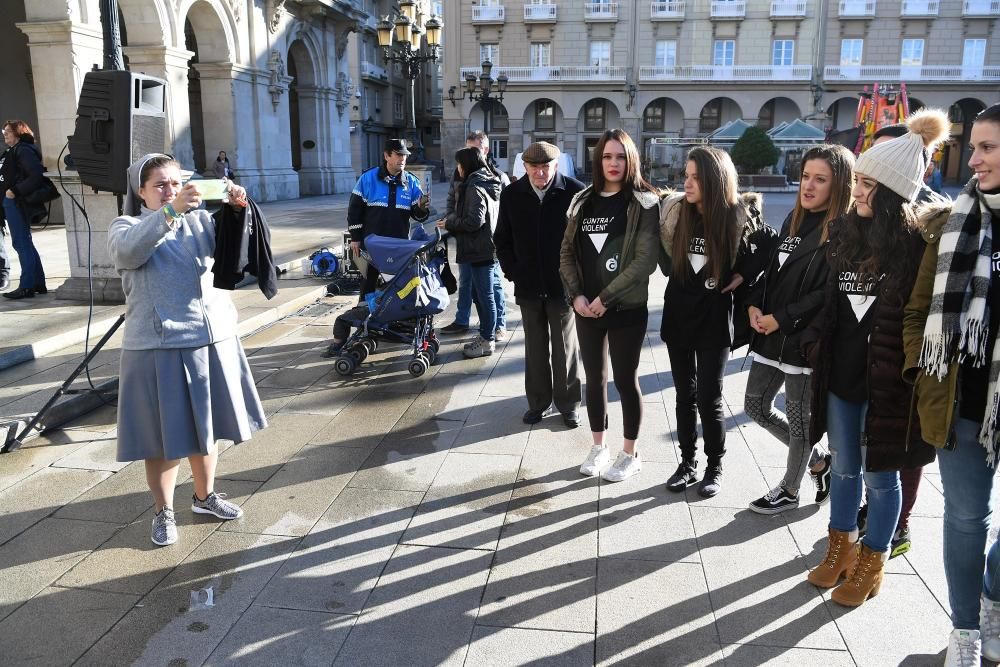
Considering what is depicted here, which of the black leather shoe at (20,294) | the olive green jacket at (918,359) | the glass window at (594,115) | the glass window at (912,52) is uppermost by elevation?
the glass window at (912,52)

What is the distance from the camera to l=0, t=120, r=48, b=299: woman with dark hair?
335 inches

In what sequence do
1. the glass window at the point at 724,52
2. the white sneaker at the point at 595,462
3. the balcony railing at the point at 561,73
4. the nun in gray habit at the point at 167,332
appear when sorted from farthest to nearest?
1. the balcony railing at the point at 561,73
2. the glass window at the point at 724,52
3. the white sneaker at the point at 595,462
4. the nun in gray habit at the point at 167,332

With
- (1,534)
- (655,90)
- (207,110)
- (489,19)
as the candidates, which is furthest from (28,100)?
(655,90)

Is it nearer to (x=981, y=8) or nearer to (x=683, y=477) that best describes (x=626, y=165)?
(x=683, y=477)

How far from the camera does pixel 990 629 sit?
2.68 meters

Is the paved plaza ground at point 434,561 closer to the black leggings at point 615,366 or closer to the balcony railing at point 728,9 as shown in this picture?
the black leggings at point 615,366

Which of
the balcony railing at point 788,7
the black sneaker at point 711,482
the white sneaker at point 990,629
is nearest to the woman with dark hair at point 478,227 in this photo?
the black sneaker at point 711,482

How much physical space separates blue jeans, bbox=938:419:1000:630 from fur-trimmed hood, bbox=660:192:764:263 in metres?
1.54

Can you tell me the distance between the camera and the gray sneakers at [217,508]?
385 centimetres

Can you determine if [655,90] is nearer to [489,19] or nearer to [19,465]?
[489,19]

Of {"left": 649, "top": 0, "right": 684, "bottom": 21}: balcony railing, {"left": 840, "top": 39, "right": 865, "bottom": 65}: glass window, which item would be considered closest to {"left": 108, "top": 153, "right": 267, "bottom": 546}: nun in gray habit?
{"left": 649, "top": 0, "right": 684, "bottom": 21}: balcony railing

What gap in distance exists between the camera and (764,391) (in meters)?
3.74

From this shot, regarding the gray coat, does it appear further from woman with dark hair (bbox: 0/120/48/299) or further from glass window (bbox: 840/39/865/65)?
glass window (bbox: 840/39/865/65)

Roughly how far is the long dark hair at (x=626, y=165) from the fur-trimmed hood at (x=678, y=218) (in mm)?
189
